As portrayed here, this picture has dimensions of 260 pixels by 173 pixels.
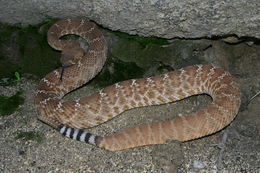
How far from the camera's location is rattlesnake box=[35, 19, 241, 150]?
5789 millimetres

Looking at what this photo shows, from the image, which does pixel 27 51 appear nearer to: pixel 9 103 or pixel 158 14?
pixel 9 103

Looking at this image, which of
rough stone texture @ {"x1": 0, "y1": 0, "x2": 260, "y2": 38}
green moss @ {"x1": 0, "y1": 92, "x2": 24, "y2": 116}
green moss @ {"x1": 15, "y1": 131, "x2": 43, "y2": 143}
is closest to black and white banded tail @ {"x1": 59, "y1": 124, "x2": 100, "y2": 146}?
green moss @ {"x1": 15, "y1": 131, "x2": 43, "y2": 143}

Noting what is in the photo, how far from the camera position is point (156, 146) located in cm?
583

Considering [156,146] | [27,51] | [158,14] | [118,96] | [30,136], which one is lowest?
[30,136]

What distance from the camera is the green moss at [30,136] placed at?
20.0 ft

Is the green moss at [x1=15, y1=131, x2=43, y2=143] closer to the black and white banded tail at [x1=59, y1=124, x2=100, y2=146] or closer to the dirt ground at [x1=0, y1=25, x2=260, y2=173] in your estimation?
the dirt ground at [x1=0, y1=25, x2=260, y2=173]

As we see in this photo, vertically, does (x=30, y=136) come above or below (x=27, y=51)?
below

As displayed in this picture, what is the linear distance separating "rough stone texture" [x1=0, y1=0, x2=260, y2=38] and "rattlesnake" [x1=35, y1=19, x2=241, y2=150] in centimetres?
36

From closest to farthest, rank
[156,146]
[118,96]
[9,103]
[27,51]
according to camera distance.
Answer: [156,146], [118,96], [9,103], [27,51]

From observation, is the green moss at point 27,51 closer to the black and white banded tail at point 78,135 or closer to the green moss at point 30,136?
the green moss at point 30,136

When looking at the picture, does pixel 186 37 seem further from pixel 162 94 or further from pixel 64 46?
pixel 64 46

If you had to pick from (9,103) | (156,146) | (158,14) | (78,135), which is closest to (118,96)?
(78,135)

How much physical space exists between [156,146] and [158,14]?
200cm

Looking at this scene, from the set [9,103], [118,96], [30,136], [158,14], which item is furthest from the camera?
[9,103]
